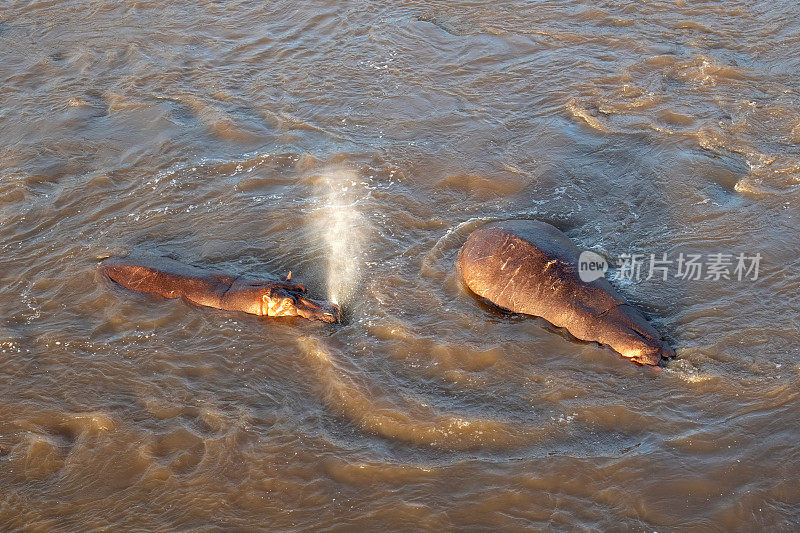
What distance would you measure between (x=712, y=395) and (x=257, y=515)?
146 inches

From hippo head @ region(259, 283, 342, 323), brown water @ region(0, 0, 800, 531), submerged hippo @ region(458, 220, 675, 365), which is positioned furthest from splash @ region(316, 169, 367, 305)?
submerged hippo @ region(458, 220, 675, 365)

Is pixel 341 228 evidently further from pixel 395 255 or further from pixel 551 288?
pixel 551 288

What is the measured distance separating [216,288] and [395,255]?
6.11ft

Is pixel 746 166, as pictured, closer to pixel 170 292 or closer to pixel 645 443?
pixel 645 443

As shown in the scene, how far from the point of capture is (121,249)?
7898 mm

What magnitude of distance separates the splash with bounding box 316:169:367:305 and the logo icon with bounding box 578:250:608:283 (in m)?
2.22

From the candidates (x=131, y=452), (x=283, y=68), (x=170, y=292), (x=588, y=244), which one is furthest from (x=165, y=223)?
(x=588, y=244)

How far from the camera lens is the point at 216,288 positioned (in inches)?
281

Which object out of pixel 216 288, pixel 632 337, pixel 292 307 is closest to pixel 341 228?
pixel 292 307

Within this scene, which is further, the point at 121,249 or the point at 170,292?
the point at 121,249

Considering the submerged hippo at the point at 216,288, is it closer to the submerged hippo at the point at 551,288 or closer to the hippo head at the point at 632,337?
the submerged hippo at the point at 551,288

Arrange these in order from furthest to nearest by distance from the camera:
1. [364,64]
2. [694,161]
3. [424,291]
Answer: [364,64]
[694,161]
[424,291]

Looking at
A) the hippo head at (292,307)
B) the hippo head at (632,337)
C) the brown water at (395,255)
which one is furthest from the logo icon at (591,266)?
the hippo head at (292,307)

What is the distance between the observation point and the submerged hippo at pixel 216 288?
270 inches
